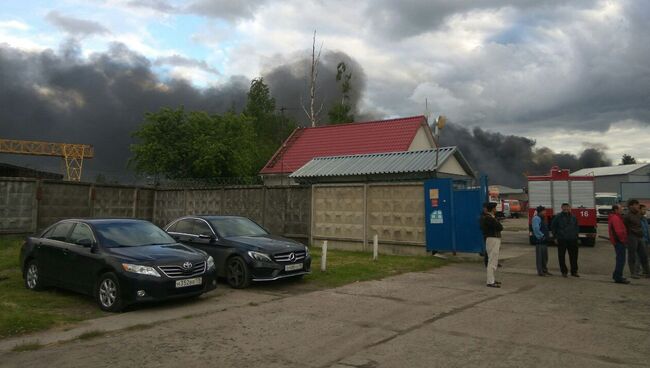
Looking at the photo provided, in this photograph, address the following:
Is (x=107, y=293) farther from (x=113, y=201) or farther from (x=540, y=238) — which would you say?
(x=113, y=201)

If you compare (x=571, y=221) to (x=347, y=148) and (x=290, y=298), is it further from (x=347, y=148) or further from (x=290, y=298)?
(x=347, y=148)

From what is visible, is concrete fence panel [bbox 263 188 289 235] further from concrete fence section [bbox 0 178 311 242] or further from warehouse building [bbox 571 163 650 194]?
warehouse building [bbox 571 163 650 194]

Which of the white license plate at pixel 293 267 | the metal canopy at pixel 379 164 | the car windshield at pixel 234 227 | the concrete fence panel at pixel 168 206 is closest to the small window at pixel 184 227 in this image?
the car windshield at pixel 234 227

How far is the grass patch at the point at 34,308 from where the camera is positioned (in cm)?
703

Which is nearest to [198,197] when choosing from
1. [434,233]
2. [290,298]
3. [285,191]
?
[285,191]

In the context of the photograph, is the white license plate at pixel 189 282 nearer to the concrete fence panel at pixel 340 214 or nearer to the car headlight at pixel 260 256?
the car headlight at pixel 260 256

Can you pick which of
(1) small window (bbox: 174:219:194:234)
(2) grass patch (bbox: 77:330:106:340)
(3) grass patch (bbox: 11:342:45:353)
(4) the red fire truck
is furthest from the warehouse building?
(3) grass patch (bbox: 11:342:45:353)

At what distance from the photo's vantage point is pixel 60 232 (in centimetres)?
948

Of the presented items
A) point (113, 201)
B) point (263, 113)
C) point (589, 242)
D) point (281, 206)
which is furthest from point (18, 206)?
point (263, 113)

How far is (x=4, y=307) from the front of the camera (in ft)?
26.5

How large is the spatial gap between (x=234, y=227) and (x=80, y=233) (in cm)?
339

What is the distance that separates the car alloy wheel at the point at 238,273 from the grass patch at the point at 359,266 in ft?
5.07

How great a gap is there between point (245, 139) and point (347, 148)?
8.66 m

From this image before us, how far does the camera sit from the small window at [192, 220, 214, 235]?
11195 mm
